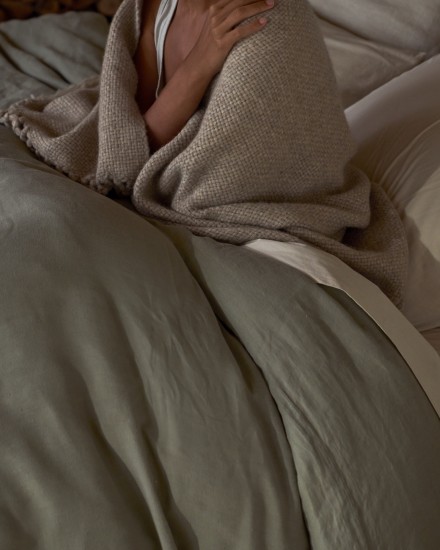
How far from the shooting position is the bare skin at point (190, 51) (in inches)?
33.7

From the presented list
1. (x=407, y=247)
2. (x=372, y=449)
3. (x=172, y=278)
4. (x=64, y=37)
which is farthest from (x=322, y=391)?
(x=64, y=37)

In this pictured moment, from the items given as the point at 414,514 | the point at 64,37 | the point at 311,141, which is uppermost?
the point at 311,141

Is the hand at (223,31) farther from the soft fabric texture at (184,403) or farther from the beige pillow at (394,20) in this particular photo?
the beige pillow at (394,20)

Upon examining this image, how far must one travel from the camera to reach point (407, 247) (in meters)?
0.92

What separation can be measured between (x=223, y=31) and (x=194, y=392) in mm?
449

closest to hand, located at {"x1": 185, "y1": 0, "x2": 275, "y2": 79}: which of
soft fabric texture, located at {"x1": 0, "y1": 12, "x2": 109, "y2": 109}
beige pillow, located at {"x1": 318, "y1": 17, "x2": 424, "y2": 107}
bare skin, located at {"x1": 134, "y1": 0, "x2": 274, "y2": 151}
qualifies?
bare skin, located at {"x1": 134, "y1": 0, "x2": 274, "y2": 151}

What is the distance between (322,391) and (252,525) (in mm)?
147

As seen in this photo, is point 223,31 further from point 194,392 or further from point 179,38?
point 194,392

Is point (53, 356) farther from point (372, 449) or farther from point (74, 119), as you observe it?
point (74, 119)

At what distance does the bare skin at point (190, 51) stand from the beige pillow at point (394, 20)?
584mm

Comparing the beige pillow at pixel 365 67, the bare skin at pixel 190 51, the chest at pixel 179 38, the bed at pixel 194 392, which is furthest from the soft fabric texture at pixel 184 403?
the beige pillow at pixel 365 67

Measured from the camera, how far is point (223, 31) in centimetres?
86

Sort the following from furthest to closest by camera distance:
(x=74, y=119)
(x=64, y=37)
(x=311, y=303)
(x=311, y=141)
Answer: (x=64, y=37) → (x=74, y=119) → (x=311, y=141) → (x=311, y=303)

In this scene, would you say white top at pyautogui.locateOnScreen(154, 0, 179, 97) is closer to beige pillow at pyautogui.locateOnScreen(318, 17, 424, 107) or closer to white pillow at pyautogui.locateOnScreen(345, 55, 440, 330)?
white pillow at pyautogui.locateOnScreen(345, 55, 440, 330)
